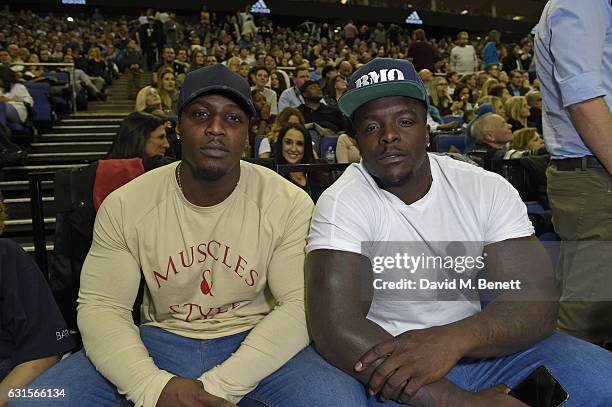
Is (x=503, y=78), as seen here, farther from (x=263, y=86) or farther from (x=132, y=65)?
(x=132, y=65)

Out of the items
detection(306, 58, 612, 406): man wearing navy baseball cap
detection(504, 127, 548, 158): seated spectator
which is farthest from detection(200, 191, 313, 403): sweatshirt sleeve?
detection(504, 127, 548, 158): seated spectator

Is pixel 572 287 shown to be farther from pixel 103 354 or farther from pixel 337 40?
pixel 337 40

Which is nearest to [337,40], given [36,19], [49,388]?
[36,19]

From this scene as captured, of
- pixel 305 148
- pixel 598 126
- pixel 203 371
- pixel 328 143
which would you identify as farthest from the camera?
pixel 328 143

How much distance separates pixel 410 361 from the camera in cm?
151

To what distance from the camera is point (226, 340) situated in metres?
1.87

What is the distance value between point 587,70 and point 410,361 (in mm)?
1149

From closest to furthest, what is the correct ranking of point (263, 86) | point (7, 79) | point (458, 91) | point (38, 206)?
1. point (38, 206)
2. point (7, 79)
3. point (263, 86)
4. point (458, 91)

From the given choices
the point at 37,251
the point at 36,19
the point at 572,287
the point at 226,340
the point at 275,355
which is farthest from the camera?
the point at 36,19

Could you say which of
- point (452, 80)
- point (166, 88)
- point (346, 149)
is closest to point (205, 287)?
point (346, 149)

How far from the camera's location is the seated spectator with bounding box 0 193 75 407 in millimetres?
1663

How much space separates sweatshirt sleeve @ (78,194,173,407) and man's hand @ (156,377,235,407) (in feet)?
0.07

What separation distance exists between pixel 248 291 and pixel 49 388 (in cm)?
63

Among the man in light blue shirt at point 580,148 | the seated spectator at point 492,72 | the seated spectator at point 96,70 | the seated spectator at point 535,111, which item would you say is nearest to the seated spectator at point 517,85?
the seated spectator at point 492,72
